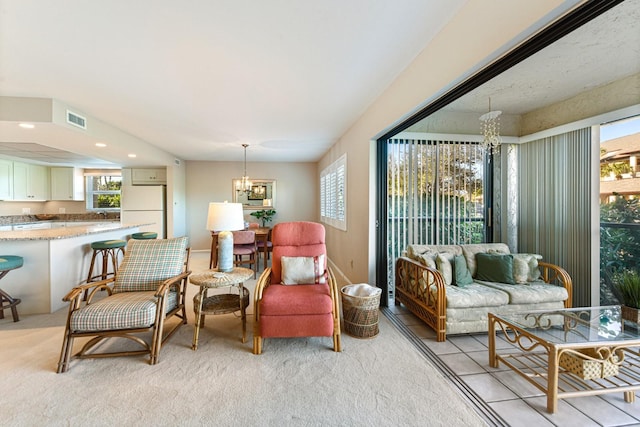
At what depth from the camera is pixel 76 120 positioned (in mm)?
3275

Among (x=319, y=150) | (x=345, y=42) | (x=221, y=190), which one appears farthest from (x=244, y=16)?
(x=221, y=190)

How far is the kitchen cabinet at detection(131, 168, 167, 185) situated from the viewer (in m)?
6.13

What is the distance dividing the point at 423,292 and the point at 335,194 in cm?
274

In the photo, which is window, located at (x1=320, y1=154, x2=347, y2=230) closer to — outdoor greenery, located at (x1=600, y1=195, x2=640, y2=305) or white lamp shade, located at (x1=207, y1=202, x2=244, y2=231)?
white lamp shade, located at (x1=207, y1=202, x2=244, y2=231)

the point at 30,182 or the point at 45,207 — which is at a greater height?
the point at 30,182

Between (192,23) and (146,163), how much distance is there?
4952 millimetres

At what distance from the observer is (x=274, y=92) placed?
2.84 meters

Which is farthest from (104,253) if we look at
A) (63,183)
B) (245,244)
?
(63,183)

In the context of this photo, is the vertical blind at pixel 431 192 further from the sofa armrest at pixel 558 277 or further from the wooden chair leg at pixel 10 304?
the wooden chair leg at pixel 10 304

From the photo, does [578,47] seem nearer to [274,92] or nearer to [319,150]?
[274,92]

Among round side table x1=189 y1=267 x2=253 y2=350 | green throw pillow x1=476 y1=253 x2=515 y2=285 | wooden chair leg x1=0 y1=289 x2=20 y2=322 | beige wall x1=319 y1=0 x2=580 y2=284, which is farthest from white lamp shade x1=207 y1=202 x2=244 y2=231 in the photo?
green throw pillow x1=476 y1=253 x2=515 y2=285

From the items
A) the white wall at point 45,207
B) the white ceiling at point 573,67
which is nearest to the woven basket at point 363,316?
the white ceiling at point 573,67

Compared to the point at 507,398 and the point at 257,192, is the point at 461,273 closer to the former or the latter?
the point at 507,398

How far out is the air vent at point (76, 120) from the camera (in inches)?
125
